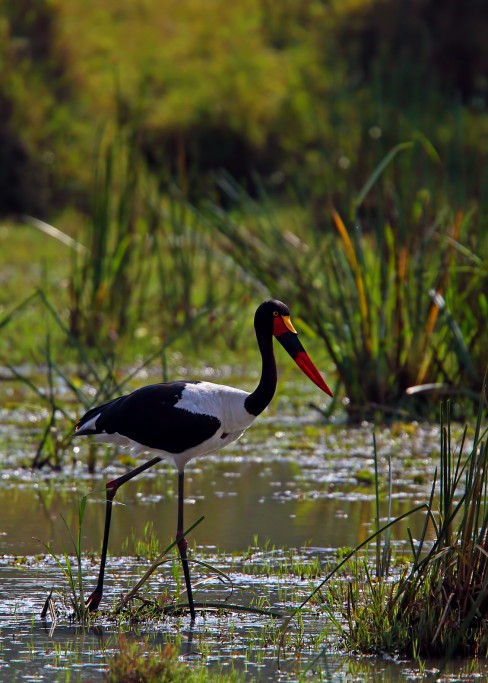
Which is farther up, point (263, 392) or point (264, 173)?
point (264, 173)

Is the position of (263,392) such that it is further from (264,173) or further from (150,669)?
(264,173)

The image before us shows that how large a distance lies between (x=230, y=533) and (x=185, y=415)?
120 cm

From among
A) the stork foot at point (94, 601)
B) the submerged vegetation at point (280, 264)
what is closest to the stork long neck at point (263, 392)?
A: the submerged vegetation at point (280, 264)

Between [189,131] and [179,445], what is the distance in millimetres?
16179

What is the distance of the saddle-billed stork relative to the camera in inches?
193

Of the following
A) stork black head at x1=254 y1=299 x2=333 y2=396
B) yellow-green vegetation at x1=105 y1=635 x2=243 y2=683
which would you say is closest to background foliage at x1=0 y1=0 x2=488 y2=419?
stork black head at x1=254 y1=299 x2=333 y2=396

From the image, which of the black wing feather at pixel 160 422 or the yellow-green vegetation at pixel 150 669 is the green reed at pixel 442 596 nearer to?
the yellow-green vegetation at pixel 150 669

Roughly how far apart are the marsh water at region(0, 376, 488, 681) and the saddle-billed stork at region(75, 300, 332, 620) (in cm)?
24

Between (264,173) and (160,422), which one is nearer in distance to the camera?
(160,422)

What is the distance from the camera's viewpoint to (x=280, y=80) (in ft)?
76.5

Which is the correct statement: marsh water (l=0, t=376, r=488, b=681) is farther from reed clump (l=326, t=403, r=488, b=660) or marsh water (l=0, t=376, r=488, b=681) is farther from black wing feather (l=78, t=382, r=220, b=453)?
black wing feather (l=78, t=382, r=220, b=453)

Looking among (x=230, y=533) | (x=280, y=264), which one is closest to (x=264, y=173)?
(x=280, y=264)

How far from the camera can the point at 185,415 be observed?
4906 millimetres

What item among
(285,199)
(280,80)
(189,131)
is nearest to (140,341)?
(285,199)
